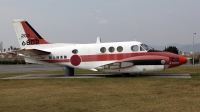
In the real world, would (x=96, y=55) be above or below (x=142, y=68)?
above

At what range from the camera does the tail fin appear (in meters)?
27.0

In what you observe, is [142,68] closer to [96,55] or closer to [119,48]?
[119,48]

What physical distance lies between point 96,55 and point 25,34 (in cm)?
813

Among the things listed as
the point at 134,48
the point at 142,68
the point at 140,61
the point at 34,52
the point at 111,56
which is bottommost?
the point at 142,68

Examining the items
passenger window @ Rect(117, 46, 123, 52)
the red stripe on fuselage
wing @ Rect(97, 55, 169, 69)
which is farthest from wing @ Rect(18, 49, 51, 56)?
passenger window @ Rect(117, 46, 123, 52)

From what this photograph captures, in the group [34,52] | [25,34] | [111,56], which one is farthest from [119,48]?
[25,34]

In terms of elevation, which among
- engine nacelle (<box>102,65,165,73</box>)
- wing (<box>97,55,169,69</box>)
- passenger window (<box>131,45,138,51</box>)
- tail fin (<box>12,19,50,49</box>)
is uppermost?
tail fin (<box>12,19,50,49</box>)

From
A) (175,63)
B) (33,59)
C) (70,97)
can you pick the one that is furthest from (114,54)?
(70,97)

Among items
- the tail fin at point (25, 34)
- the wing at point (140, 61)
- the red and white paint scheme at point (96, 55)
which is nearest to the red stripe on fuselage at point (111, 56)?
the red and white paint scheme at point (96, 55)

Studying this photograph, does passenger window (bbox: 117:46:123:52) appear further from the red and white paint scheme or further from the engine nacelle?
the engine nacelle

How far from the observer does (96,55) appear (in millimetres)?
25047

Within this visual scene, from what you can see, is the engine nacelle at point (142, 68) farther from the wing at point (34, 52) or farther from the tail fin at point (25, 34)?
the tail fin at point (25, 34)

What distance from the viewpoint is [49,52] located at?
26.4m

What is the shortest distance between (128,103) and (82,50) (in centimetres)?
1531
